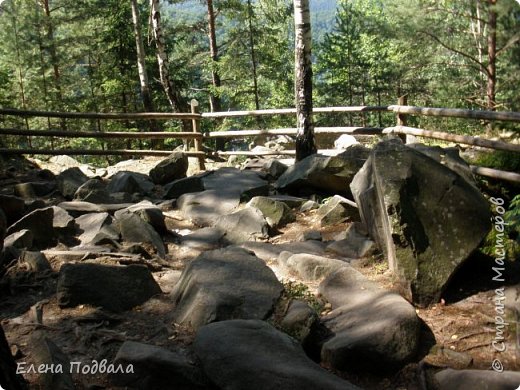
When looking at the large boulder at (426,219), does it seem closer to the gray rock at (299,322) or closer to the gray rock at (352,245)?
the gray rock at (352,245)

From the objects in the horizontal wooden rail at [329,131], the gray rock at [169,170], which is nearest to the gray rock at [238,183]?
the gray rock at [169,170]

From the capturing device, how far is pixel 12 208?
520 centimetres

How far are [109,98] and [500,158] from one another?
56.4 ft

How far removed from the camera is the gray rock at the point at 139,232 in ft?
15.9

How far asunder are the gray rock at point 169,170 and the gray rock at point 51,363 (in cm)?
526

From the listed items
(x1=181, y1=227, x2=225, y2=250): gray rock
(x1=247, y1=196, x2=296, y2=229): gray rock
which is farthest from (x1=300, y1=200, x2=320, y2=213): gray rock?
(x1=181, y1=227, x2=225, y2=250): gray rock

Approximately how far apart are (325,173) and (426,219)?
2.82 metres

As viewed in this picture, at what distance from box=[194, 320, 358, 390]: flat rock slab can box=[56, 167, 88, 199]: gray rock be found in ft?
15.3

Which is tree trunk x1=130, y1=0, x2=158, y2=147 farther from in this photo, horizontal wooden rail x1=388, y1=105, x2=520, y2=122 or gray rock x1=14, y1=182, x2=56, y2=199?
horizontal wooden rail x1=388, y1=105, x2=520, y2=122

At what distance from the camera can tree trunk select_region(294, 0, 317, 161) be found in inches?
282

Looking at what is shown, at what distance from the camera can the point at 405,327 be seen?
294cm

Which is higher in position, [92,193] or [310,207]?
[92,193]

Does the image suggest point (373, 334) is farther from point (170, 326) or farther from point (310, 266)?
point (170, 326)

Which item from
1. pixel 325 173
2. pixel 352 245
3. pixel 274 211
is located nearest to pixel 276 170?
pixel 325 173
